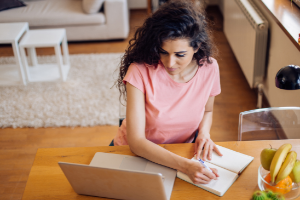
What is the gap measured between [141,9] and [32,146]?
133 inches

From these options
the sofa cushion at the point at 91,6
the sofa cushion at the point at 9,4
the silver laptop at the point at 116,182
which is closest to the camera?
the silver laptop at the point at 116,182

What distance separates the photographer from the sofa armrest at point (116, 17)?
3604 mm

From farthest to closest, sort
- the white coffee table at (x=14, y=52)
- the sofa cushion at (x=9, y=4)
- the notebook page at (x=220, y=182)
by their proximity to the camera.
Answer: the sofa cushion at (x=9, y=4)
the white coffee table at (x=14, y=52)
the notebook page at (x=220, y=182)

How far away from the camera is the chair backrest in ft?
3.76

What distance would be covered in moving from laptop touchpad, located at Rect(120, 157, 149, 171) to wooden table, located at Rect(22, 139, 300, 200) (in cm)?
4

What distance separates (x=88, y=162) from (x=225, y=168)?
1.50 feet

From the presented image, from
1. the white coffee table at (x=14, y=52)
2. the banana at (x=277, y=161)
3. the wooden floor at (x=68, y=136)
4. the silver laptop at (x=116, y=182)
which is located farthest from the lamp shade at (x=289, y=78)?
the white coffee table at (x=14, y=52)

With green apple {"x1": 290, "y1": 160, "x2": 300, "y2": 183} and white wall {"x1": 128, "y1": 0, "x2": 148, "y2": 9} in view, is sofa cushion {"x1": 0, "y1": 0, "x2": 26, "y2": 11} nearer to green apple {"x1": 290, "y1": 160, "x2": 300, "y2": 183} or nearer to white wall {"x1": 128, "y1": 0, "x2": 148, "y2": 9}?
white wall {"x1": 128, "y1": 0, "x2": 148, "y2": 9}

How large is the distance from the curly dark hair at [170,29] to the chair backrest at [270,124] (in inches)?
12.9

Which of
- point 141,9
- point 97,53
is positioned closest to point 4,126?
point 97,53

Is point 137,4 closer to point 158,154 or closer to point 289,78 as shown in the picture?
point 158,154

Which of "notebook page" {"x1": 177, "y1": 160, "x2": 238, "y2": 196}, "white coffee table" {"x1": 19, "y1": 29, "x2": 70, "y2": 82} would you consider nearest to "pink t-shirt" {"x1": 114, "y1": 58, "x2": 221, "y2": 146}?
"notebook page" {"x1": 177, "y1": 160, "x2": 238, "y2": 196}

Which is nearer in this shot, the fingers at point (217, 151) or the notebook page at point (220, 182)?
the notebook page at point (220, 182)

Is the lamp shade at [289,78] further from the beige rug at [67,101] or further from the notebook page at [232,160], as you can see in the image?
the beige rug at [67,101]
